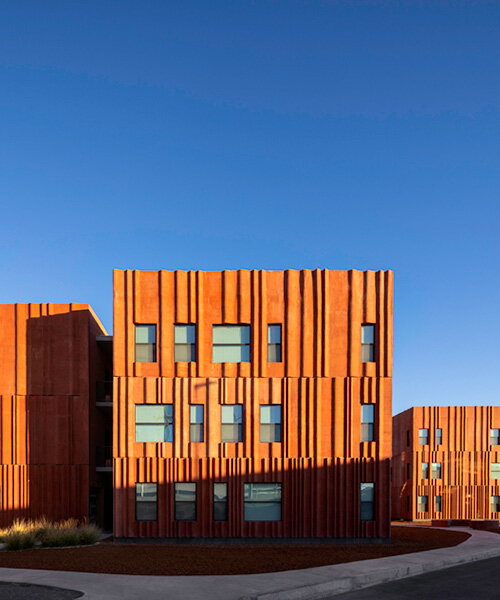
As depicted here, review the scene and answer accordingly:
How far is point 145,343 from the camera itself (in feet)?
78.8

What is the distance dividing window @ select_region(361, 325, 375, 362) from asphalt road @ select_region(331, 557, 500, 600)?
9551mm

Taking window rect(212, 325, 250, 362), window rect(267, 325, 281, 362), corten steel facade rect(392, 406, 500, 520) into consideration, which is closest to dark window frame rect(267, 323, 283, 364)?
window rect(267, 325, 281, 362)

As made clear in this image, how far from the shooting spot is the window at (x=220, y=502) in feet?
76.0

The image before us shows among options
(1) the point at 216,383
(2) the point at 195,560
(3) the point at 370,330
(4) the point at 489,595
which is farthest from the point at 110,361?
(4) the point at 489,595

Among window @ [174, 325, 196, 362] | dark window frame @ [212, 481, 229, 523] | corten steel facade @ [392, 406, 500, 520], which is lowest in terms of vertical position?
corten steel facade @ [392, 406, 500, 520]

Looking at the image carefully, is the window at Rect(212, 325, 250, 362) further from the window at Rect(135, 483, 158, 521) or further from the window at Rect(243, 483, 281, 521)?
the window at Rect(135, 483, 158, 521)

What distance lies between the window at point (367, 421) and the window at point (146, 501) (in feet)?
27.7

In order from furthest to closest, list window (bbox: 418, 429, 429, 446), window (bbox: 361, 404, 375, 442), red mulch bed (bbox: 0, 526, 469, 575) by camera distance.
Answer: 1. window (bbox: 418, 429, 429, 446)
2. window (bbox: 361, 404, 375, 442)
3. red mulch bed (bbox: 0, 526, 469, 575)

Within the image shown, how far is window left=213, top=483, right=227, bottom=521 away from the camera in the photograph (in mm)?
23156

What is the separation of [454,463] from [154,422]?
39945 mm

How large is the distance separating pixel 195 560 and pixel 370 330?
11.6 meters

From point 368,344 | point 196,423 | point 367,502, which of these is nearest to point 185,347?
point 196,423

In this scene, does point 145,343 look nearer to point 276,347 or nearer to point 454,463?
point 276,347

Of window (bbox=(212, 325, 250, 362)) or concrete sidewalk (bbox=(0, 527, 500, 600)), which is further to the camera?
window (bbox=(212, 325, 250, 362))
